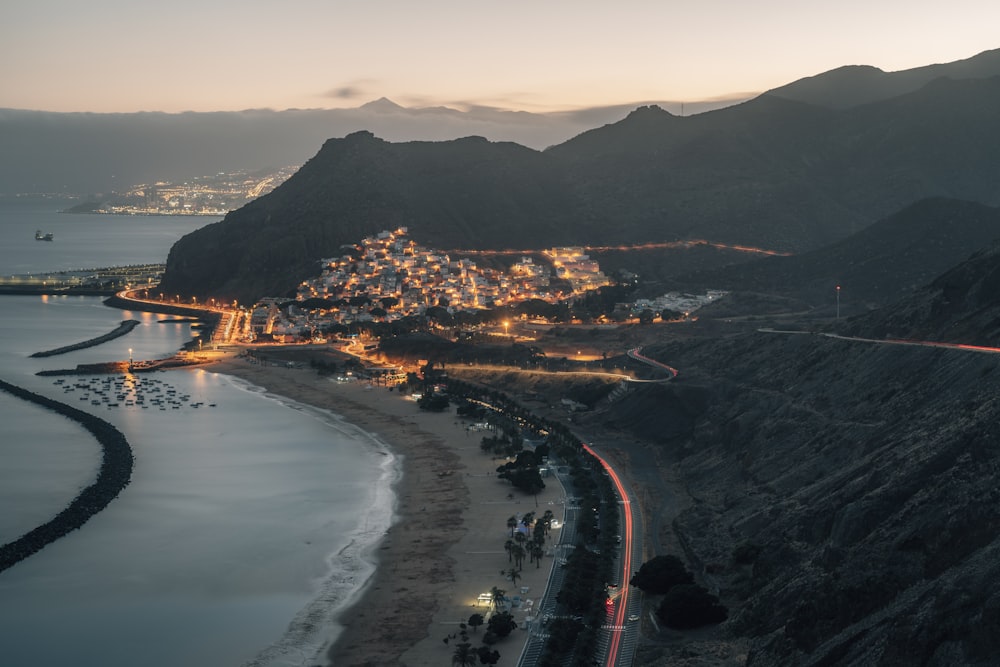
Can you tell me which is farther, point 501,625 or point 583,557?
point 583,557

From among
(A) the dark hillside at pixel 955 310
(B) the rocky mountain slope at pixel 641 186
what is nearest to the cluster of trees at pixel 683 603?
(A) the dark hillside at pixel 955 310

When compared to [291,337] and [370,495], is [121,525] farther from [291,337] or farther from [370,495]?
[291,337]

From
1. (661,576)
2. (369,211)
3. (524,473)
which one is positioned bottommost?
(524,473)

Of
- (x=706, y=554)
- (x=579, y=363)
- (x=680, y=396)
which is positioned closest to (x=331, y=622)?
(x=706, y=554)

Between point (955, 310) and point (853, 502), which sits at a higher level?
point (955, 310)

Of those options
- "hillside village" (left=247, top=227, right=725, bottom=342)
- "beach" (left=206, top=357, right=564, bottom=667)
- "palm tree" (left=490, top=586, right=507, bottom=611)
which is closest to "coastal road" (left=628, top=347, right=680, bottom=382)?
"beach" (left=206, top=357, right=564, bottom=667)

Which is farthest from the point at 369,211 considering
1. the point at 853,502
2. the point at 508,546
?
the point at 853,502

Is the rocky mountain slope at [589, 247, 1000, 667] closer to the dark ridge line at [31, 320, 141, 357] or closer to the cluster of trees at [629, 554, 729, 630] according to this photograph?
the cluster of trees at [629, 554, 729, 630]

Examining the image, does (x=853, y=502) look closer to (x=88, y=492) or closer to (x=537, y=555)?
(x=537, y=555)
